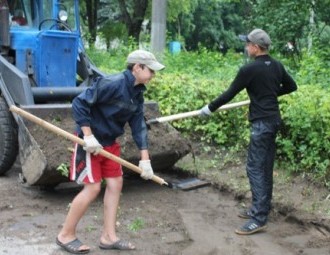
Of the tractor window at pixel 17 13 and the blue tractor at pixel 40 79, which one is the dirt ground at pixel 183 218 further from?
the tractor window at pixel 17 13

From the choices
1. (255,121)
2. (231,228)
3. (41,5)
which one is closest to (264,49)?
(255,121)

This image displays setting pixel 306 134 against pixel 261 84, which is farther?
pixel 306 134

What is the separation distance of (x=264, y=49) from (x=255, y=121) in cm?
66

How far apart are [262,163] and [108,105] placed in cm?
160

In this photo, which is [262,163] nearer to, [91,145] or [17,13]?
[91,145]

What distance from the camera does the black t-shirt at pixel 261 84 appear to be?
16.5 feet

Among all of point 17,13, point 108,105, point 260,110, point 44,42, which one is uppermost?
point 17,13

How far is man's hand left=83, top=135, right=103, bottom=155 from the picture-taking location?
4.27m

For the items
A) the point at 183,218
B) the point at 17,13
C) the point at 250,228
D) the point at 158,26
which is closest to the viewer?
the point at 250,228

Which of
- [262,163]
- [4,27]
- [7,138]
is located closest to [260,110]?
[262,163]

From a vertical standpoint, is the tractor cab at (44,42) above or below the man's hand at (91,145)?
above

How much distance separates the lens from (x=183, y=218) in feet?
18.2

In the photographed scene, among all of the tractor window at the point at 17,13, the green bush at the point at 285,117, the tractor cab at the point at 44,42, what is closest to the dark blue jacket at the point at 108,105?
the green bush at the point at 285,117

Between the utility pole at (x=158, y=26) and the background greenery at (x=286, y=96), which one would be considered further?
the utility pole at (x=158, y=26)
